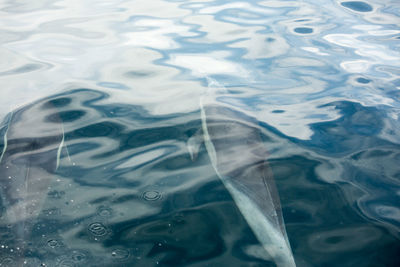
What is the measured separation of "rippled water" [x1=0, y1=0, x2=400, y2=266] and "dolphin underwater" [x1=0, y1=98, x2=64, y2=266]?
1 centimetres

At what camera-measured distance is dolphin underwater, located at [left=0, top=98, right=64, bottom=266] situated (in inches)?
105

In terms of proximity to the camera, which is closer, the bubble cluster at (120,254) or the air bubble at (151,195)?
the bubble cluster at (120,254)

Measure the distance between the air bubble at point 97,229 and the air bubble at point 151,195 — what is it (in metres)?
0.43

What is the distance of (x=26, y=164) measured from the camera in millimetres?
3219

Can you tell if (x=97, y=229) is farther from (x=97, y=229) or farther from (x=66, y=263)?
(x=66, y=263)

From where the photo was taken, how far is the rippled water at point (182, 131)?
8.76ft

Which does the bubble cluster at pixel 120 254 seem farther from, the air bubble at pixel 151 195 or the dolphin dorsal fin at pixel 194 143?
the dolphin dorsal fin at pixel 194 143

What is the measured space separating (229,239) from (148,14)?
5.39 meters

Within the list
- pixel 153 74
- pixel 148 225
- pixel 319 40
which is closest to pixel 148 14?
pixel 153 74

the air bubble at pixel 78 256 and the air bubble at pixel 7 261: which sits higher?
the air bubble at pixel 7 261

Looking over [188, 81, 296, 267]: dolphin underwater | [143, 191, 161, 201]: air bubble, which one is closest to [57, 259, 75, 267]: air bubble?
[143, 191, 161, 201]: air bubble

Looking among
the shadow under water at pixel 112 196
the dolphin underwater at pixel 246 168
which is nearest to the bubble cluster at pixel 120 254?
the shadow under water at pixel 112 196

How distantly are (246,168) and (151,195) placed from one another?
839 mm

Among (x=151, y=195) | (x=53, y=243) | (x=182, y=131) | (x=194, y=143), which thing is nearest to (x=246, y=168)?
(x=194, y=143)
